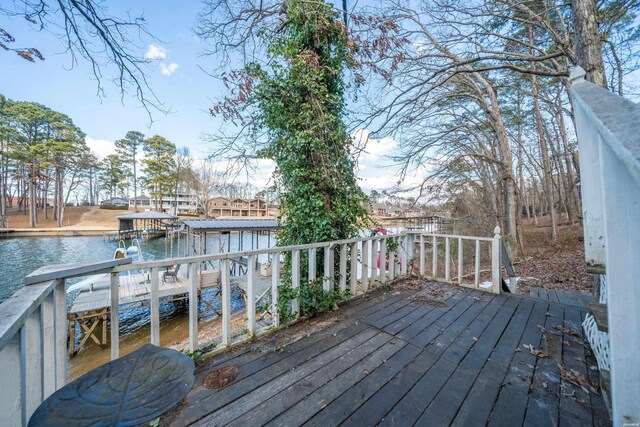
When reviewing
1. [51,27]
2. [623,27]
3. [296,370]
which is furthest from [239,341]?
[623,27]

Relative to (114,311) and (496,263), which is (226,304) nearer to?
(114,311)

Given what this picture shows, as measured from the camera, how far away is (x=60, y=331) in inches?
52.2

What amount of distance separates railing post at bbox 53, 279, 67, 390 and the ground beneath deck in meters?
0.64

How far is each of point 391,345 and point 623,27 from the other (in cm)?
922

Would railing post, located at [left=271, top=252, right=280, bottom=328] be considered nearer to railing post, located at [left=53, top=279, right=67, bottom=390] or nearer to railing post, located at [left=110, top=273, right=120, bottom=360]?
railing post, located at [left=110, top=273, right=120, bottom=360]

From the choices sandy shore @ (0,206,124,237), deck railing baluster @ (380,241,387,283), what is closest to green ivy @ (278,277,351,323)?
deck railing baluster @ (380,241,387,283)

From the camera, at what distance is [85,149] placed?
80.9ft

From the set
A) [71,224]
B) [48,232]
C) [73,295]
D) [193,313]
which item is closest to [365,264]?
[193,313]

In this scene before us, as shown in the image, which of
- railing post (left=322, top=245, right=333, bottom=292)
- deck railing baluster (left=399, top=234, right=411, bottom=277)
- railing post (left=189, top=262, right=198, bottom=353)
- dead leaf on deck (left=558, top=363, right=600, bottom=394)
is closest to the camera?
dead leaf on deck (left=558, top=363, right=600, bottom=394)

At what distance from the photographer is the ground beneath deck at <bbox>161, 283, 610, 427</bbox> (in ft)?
4.74

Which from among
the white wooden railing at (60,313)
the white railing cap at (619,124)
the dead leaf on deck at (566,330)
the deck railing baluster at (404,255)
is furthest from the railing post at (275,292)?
the dead leaf on deck at (566,330)

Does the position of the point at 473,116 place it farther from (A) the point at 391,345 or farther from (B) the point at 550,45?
(A) the point at 391,345

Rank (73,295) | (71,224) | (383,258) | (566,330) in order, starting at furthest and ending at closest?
(71,224)
(73,295)
(383,258)
(566,330)

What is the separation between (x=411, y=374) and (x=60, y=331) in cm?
227
